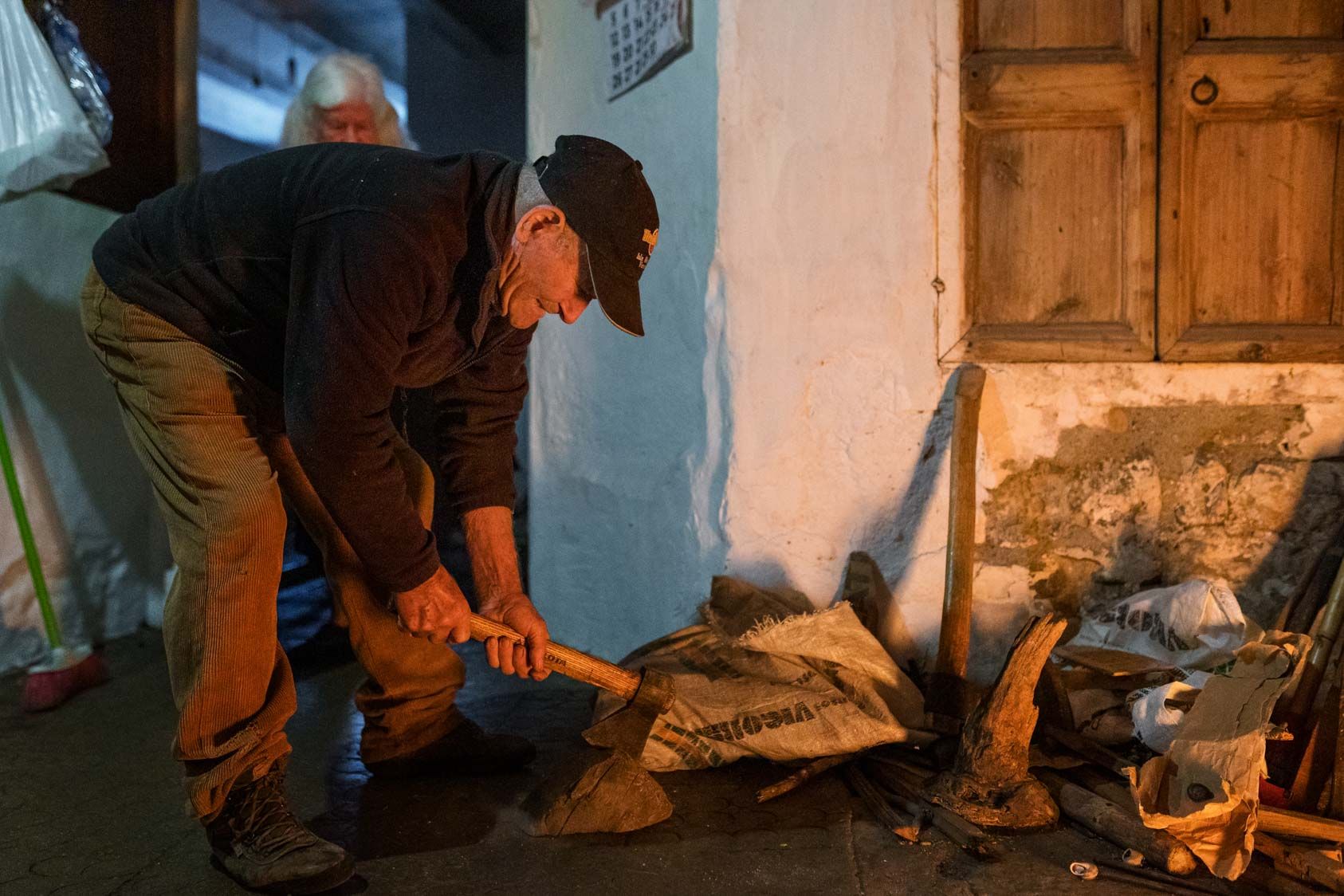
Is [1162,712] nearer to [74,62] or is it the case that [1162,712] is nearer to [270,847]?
[270,847]

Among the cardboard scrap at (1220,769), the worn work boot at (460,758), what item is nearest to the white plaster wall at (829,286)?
the worn work boot at (460,758)

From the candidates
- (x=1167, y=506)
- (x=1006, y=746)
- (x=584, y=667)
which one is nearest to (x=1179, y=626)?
(x=1167, y=506)

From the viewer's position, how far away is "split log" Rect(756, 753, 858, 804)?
7.54 ft

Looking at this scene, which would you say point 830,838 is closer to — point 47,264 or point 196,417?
point 196,417

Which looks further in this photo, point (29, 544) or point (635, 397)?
point (635, 397)

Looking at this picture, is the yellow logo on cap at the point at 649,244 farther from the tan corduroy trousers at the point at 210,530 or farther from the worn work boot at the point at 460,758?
the worn work boot at the point at 460,758

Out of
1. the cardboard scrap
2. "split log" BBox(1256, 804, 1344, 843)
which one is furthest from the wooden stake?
"split log" BBox(1256, 804, 1344, 843)

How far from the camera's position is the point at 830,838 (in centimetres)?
211

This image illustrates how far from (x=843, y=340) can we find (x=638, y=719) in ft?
4.13

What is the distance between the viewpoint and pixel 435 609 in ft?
6.39

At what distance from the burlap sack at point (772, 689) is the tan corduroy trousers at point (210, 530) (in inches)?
34.4

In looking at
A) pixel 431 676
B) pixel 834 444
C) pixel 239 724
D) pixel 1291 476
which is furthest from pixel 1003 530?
pixel 239 724

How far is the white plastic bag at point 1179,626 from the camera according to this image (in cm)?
261

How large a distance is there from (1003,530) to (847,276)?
2.76 feet
